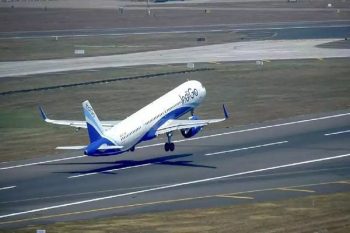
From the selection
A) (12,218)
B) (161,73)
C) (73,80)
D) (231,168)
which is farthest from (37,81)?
(12,218)

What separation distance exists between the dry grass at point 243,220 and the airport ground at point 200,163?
0.08 metres

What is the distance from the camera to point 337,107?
418 feet

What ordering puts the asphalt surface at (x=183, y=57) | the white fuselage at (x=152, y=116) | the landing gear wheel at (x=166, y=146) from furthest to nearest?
1. the asphalt surface at (x=183, y=57)
2. the landing gear wheel at (x=166, y=146)
3. the white fuselage at (x=152, y=116)

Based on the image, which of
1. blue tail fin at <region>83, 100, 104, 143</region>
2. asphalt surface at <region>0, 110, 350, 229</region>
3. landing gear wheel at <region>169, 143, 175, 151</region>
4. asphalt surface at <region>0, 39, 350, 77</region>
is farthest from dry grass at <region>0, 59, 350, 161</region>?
blue tail fin at <region>83, 100, 104, 143</region>

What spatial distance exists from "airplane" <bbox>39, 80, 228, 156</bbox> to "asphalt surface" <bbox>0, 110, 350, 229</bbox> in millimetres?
2756

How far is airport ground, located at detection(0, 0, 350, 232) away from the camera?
76875mm

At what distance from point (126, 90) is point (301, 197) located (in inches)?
2616

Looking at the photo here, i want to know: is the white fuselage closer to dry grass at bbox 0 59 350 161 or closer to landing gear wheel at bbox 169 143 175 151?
landing gear wheel at bbox 169 143 175 151

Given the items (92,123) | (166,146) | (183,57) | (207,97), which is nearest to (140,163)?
(166,146)

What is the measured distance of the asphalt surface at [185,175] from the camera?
3263 inches

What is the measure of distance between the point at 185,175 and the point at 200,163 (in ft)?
17.3

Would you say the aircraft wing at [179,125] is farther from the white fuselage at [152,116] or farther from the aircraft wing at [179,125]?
the white fuselage at [152,116]

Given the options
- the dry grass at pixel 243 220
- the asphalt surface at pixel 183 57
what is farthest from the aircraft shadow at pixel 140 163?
the asphalt surface at pixel 183 57

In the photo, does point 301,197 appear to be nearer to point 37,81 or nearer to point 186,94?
point 186,94
